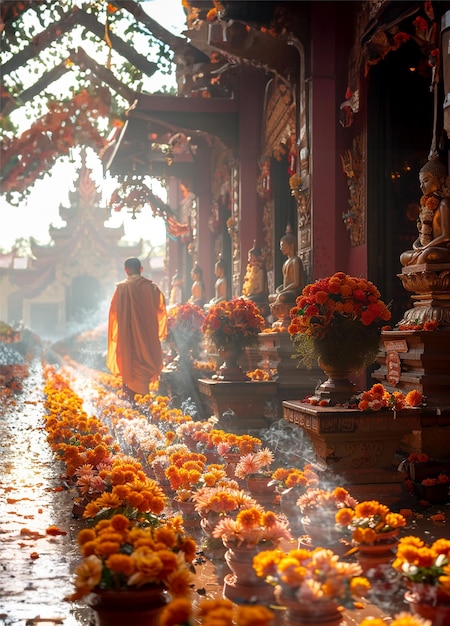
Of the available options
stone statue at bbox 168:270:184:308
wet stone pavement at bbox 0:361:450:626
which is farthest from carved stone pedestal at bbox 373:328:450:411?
stone statue at bbox 168:270:184:308

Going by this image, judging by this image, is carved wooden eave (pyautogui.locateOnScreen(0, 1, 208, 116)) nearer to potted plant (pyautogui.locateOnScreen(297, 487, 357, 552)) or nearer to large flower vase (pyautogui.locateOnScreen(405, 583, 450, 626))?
potted plant (pyautogui.locateOnScreen(297, 487, 357, 552))

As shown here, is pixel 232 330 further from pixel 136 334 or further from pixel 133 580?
pixel 133 580

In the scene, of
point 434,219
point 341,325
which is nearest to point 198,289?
point 434,219

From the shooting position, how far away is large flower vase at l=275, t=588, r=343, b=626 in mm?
2535

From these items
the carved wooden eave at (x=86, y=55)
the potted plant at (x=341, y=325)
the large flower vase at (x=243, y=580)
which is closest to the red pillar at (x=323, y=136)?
the potted plant at (x=341, y=325)

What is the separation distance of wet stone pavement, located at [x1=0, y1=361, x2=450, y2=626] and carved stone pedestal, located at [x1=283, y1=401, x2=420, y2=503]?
1.14ft

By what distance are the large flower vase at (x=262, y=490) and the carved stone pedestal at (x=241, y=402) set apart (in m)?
3.27

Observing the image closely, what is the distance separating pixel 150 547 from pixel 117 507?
105 cm

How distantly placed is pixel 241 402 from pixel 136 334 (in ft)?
8.76

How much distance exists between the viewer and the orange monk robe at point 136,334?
428 inches

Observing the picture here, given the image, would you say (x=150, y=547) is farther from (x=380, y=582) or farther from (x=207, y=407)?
(x=207, y=407)

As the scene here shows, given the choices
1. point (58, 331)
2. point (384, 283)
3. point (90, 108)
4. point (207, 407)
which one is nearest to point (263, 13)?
point (384, 283)

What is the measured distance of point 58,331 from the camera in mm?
42750

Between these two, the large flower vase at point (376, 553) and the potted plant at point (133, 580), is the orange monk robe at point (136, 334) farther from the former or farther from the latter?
the potted plant at point (133, 580)
